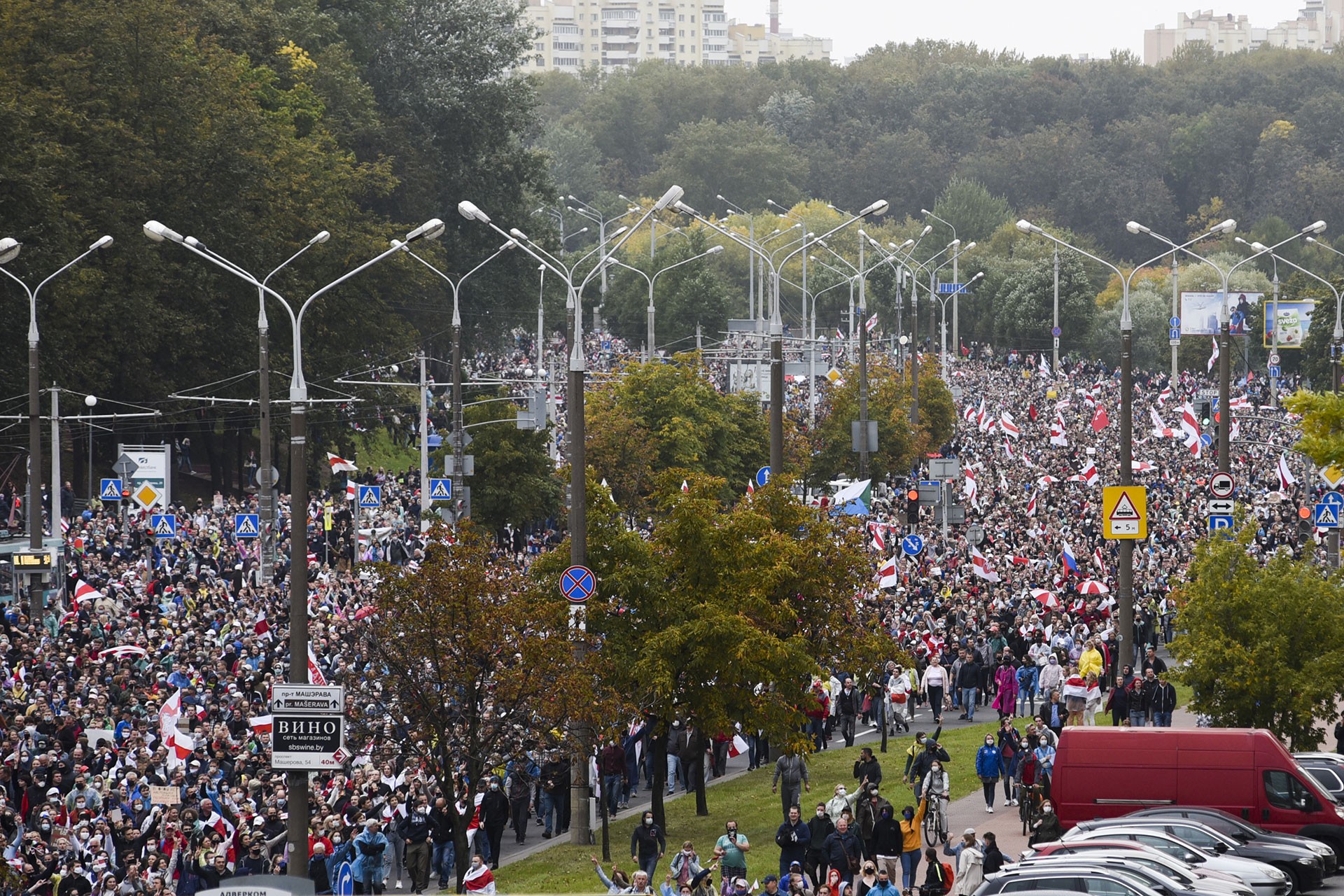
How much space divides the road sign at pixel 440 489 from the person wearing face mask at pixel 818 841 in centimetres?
2477

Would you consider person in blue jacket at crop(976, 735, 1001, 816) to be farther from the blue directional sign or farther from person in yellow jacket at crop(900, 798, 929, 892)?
the blue directional sign

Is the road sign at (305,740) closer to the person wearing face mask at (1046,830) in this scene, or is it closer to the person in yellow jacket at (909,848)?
the person in yellow jacket at (909,848)

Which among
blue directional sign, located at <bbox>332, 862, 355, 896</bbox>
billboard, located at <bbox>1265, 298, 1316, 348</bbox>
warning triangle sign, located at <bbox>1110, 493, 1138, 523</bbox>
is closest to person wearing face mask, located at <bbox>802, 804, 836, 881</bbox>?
blue directional sign, located at <bbox>332, 862, 355, 896</bbox>

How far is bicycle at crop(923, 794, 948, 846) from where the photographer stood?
914 inches

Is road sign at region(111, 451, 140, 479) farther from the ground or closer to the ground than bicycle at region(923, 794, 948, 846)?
farther from the ground

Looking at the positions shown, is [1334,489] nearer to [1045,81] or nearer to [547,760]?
[547,760]

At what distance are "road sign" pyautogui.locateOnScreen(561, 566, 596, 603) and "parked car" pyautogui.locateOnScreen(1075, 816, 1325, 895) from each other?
6.64m

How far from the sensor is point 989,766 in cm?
2519

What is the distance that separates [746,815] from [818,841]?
15.7ft

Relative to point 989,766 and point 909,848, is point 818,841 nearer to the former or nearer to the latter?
point 909,848

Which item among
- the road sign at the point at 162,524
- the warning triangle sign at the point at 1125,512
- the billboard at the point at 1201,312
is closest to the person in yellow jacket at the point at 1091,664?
the warning triangle sign at the point at 1125,512

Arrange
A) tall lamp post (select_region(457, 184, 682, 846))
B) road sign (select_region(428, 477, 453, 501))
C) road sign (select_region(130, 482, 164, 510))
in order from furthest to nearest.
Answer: road sign (select_region(428, 477, 453, 501)) → road sign (select_region(130, 482, 164, 510)) → tall lamp post (select_region(457, 184, 682, 846))

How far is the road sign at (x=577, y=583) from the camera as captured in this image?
23391mm

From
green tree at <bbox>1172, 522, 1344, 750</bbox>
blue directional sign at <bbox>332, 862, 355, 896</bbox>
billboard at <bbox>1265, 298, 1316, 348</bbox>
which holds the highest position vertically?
billboard at <bbox>1265, 298, 1316, 348</bbox>
